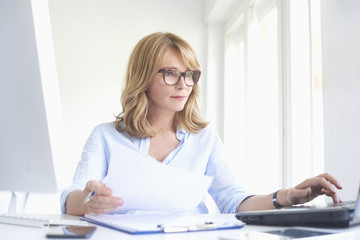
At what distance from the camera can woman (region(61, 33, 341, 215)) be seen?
145cm

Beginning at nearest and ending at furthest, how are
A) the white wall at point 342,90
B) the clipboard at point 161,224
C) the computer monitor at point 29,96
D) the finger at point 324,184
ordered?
the computer monitor at point 29,96, the clipboard at point 161,224, the finger at point 324,184, the white wall at point 342,90

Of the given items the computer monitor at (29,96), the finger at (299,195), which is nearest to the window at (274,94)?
the finger at (299,195)

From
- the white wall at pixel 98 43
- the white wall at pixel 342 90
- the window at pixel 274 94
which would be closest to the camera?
the white wall at pixel 342 90

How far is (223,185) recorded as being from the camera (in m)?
1.46

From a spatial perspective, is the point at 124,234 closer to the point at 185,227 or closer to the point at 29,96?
the point at 185,227

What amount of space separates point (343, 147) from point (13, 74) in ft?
3.67

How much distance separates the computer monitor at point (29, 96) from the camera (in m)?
0.62

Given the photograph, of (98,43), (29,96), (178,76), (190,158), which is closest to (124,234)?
(29,96)

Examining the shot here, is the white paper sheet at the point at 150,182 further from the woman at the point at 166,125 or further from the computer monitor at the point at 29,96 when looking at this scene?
the woman at the point at 166,125

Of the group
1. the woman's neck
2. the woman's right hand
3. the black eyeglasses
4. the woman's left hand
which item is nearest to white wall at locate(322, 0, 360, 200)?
the woman's left hand

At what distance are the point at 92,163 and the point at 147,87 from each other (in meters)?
0.43

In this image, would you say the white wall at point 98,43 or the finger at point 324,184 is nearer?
the finger at point 324,184

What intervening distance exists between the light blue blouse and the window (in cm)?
71

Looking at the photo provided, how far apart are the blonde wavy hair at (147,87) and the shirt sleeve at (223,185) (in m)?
0.14
